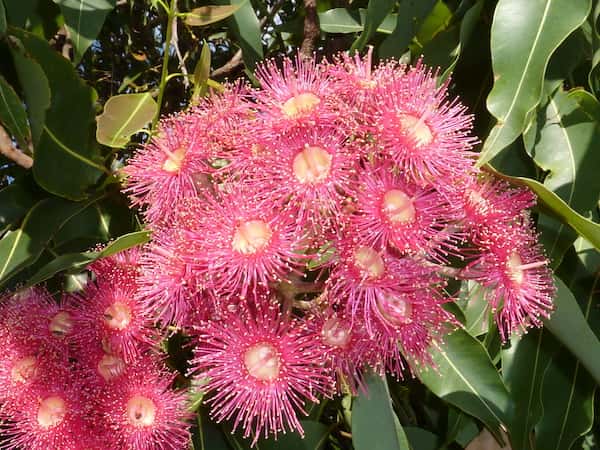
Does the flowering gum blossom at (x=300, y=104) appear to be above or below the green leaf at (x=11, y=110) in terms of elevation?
above

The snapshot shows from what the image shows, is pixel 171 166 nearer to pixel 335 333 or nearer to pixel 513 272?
pixel 335 333

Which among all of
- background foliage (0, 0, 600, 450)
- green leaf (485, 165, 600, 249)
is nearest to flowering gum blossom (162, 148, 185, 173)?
background foliage (0, 0, 600, 450)

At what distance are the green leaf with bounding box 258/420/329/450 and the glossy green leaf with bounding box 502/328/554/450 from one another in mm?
362

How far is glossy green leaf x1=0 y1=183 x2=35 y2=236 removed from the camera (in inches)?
47.8

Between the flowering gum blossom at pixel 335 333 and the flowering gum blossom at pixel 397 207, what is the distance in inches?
6.1

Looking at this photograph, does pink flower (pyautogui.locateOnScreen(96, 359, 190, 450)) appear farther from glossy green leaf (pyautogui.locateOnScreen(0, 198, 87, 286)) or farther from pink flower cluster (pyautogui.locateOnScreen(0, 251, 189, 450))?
glossy green leaf (pyautogui.locateOnScreen(0, 198, 87, 286))

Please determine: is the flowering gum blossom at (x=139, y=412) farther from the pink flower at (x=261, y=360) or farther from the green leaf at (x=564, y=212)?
the green leaf at (x=564, y=212)

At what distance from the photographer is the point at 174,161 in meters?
0.97

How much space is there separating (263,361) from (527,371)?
53cm

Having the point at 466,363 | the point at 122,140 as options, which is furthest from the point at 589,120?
the point at 122,140

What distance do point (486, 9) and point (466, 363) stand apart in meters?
0.57

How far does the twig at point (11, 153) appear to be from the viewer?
1.15 m

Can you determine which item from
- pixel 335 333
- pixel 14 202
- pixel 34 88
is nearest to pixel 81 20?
pixel 34 88

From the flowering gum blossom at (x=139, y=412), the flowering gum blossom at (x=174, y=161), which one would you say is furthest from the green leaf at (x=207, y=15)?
the flowering gum blossom at (x=139, y=412)
